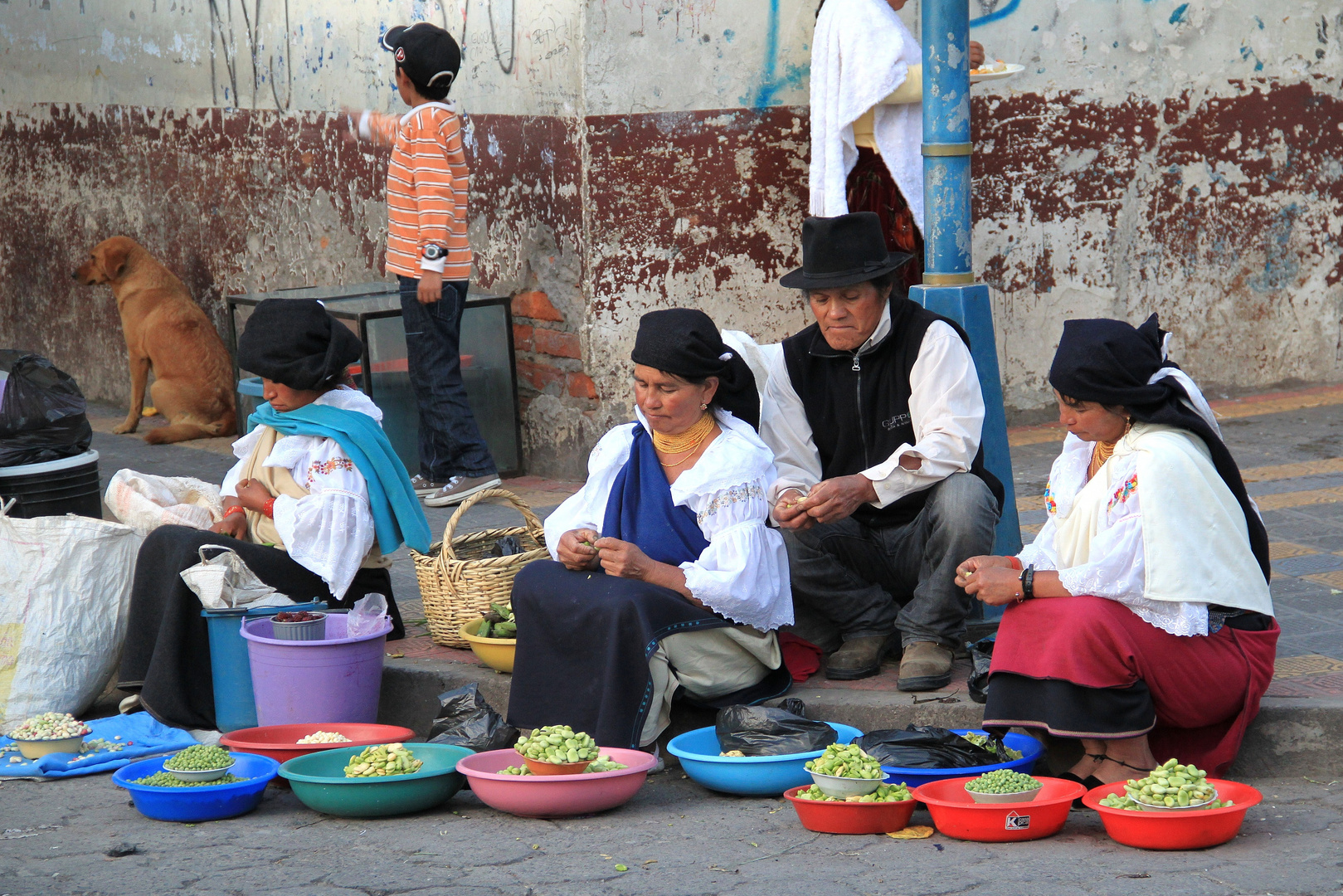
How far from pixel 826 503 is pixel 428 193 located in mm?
3222

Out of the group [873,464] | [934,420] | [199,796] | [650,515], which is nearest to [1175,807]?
[934,420]

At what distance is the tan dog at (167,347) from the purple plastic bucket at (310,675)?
4609mm

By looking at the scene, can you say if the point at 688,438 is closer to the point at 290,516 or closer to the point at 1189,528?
the point at 290,516

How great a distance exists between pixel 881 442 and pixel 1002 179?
12.5 ft

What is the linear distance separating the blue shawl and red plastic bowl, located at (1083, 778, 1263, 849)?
129 cm

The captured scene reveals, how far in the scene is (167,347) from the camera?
8.66 m

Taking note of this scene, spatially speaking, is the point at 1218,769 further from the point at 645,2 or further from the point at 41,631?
the point at 645,2

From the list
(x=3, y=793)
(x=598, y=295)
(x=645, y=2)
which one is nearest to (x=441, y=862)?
(x=3, y=793)

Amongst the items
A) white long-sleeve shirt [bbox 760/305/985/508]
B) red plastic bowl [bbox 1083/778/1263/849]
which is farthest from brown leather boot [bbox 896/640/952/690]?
red plastic bowl [bbox 1083/778/1263/849]

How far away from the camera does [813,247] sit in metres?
4.18

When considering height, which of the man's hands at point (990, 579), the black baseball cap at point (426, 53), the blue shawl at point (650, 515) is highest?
the black baseball cap at point (426, 53)

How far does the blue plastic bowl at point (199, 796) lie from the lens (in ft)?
12.0

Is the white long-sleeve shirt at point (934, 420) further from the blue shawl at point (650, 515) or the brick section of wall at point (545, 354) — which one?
the brick section of wall at point (545, 354)

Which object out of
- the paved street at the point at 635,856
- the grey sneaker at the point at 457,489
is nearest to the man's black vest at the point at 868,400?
the paved street at the point at 635,856
